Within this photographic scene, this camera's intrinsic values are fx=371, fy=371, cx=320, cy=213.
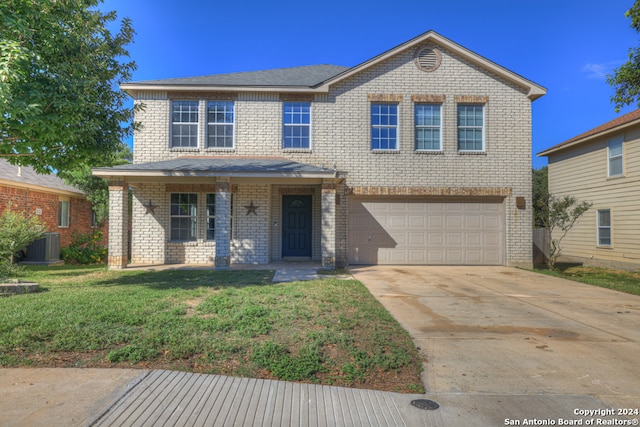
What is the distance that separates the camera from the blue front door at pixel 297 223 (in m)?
13.5

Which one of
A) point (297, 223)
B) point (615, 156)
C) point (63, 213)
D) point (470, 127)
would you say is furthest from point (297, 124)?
point (615, 156)

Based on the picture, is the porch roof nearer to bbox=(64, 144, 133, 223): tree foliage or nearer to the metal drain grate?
bbox=(64, 144, 133, 223): tree foliage

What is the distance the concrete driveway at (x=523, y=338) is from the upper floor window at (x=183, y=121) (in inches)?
318

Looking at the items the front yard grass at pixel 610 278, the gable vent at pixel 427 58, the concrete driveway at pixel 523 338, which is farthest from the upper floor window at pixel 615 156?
the gable vent at pixel 427 58

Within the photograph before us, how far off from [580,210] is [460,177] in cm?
399

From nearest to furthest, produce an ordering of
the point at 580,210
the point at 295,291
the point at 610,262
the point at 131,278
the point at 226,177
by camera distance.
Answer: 1. the point at 295,291
2. the point at 131,278
3. the point at 226,177
4. the point at 580,210
5. the point at 610,262

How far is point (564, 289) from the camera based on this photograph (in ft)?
29.3

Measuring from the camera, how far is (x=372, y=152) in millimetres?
12844

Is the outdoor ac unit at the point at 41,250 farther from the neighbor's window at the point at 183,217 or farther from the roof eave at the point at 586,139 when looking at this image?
the roof eave at the point at 586,139

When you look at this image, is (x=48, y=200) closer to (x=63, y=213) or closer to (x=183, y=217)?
(x=63, y=213)

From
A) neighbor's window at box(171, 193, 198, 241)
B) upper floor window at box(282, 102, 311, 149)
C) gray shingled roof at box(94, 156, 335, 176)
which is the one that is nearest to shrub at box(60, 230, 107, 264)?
neighbor's window at box(171, 193, 198, 241)

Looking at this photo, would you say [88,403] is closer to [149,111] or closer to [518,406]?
[518,406]

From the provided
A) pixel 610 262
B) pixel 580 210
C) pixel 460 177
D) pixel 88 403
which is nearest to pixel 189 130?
pixel 460 177

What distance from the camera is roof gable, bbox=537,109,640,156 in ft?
44.5
